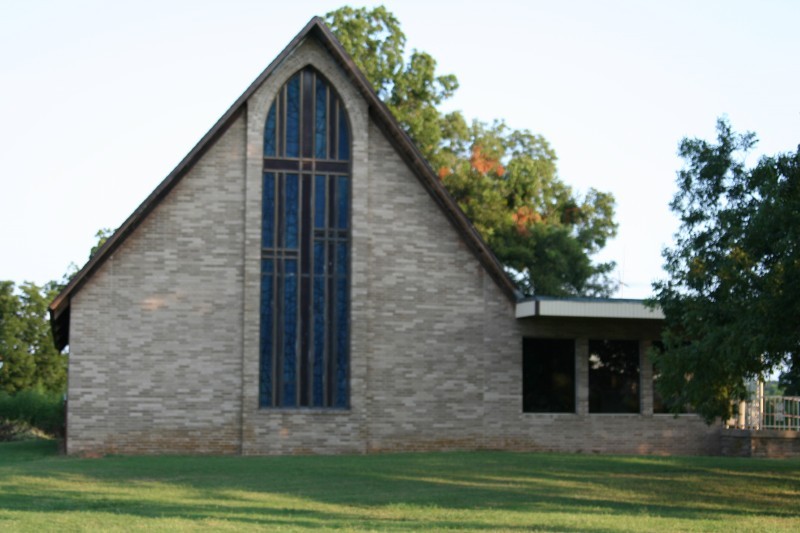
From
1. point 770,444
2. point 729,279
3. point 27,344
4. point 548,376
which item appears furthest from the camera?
point 27,344

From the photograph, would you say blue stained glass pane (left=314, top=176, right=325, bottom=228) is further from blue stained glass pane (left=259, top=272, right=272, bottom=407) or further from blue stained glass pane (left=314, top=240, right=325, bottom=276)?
blue stained glass pane (left=259, top=272, right=272, bottom=407)

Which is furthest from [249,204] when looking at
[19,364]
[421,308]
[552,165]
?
[19,364]

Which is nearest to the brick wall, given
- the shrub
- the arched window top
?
the arched window top

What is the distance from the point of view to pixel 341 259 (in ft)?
90.0

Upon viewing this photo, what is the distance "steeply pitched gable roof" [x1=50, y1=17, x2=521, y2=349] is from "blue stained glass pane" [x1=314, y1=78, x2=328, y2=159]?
0.73 metres

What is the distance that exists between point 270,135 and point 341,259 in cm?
329

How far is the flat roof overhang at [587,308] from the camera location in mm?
27000

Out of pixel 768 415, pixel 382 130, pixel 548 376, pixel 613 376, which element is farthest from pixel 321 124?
pixel 768 415

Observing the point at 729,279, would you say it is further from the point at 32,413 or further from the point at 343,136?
the point at 32,413

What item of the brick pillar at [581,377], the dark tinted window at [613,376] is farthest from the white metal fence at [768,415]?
the brick pillar at [581,377]

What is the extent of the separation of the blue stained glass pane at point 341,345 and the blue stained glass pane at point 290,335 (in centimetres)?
97

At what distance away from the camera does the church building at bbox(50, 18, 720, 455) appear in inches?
1033

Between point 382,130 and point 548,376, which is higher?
point 382,130

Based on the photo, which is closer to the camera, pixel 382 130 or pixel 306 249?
pixel 306 249
